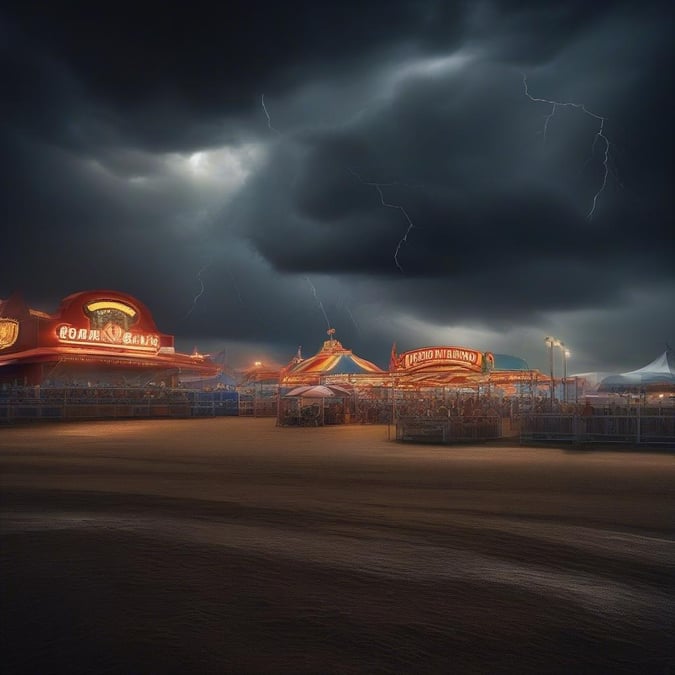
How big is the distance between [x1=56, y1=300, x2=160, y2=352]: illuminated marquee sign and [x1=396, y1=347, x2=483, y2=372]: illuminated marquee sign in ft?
85.0

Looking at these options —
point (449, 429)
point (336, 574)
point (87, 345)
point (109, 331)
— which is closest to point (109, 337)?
point (109, 331)

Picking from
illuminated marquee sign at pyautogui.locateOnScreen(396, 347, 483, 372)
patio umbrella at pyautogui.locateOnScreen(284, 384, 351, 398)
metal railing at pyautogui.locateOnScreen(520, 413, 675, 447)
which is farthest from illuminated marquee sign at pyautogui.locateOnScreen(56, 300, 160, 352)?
metal railing at pyautogui.locateOnScreen(520, 413, 675, 447)

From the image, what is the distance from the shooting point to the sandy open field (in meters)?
4.34

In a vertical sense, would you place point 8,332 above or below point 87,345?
above

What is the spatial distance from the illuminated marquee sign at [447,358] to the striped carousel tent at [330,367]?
3.22 meters

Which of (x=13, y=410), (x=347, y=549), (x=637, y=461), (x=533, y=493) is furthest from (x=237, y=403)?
(x=347, y=549)

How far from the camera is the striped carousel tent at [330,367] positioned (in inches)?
1660

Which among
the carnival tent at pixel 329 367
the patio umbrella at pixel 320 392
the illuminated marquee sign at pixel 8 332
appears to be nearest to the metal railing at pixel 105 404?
the carnival tent at pixel 329 367

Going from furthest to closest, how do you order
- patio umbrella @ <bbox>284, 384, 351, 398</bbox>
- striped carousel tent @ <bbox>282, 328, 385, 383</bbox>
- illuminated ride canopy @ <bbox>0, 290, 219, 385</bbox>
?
illuminated ride canopy @ <bbox>0, 290, 219, 385</bbox> < striped carousel tent @ <bbox>282, 328, 385, 383</bbox> < patio umbrella @ <bbox>284, 384, 351, 398</bbox>

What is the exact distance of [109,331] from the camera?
52844 mm

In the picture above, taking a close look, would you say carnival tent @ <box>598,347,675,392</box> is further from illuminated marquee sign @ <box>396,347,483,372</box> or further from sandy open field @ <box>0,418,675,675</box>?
sandy open field @ <box>0,418,675,675</box>

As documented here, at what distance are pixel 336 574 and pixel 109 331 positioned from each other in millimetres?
50349

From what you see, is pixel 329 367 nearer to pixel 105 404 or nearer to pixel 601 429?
pixel 105 404

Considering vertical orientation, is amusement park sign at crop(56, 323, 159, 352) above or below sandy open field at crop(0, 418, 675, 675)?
above
